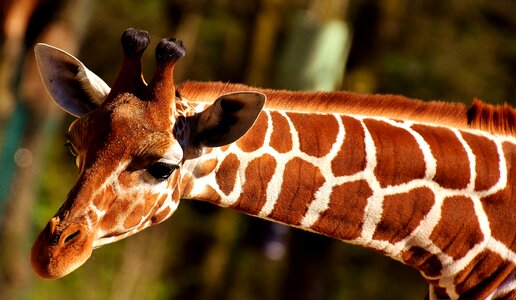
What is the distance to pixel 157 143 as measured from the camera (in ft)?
17.3

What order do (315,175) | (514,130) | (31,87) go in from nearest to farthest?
(315,175) → (514,130) → (31,87)

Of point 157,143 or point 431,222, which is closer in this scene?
point 157,143

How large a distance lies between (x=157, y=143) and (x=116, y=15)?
1459 cm

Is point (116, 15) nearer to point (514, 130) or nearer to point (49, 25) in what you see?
point (49, 25)

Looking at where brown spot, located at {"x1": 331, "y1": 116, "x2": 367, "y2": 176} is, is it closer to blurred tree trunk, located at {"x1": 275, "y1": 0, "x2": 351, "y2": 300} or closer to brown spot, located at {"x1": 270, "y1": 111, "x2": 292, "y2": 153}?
brown spot, located at {"x1": 270, "y1": 111, "x2": 292, "y2": 153}

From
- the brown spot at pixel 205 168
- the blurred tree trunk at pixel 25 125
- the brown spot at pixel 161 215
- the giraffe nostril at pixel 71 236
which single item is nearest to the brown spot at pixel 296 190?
the brown spot at pixel 205 168

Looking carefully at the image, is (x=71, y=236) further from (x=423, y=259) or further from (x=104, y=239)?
(x=423, y=259)

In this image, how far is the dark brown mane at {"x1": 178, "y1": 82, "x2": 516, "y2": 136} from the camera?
5.76 m

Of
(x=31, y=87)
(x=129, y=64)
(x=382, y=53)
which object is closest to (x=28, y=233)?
(x=31, y=87)

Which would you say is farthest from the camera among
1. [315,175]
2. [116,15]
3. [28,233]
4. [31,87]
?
[116,15]

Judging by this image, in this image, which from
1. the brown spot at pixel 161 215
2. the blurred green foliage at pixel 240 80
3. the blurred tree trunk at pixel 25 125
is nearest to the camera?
the brown spot at pixel 161 215

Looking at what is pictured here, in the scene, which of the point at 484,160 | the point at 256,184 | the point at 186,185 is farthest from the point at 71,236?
the point at 484,160

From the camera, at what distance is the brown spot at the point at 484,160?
5.91 metres

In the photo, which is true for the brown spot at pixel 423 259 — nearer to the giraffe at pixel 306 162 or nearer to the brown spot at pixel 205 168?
the giraffe at pixel 306 162
